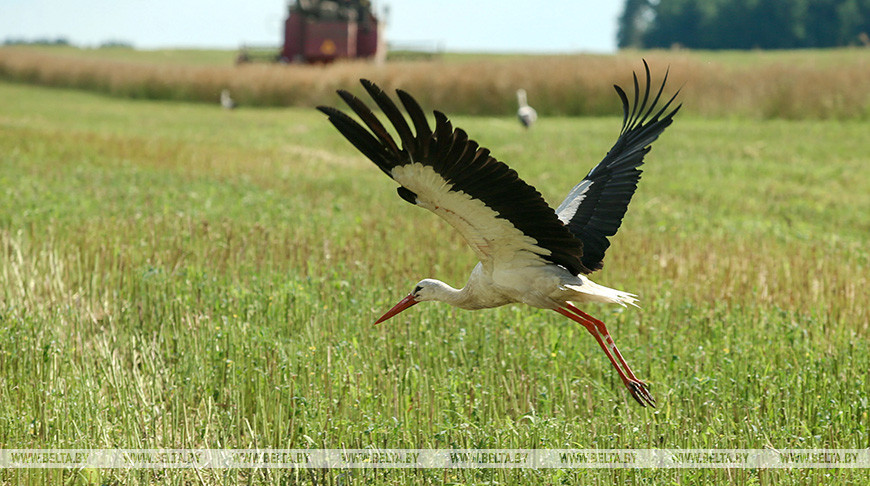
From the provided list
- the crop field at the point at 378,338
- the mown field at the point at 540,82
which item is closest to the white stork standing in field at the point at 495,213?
the crop field at the point at 378,338

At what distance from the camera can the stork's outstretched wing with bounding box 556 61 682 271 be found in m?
4.18

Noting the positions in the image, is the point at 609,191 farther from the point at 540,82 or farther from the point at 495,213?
the point at 540,82

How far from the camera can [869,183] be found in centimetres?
1212

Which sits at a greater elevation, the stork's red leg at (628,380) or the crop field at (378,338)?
the stork's red leg at (628,380)

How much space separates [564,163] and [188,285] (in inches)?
356

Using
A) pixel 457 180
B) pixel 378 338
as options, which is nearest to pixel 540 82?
pixel 378 338

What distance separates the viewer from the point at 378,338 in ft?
15.5

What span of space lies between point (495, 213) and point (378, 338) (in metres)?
1.73

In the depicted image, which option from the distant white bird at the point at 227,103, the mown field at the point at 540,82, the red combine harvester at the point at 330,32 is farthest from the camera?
the red combine harvester at the point at 330,32

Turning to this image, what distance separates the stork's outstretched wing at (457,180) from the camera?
2.90 metres

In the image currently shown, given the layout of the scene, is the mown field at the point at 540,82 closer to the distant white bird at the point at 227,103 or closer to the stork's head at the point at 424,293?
the distant white bird at the point at 227,103

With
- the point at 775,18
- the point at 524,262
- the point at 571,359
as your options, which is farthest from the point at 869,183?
the point at 775,18

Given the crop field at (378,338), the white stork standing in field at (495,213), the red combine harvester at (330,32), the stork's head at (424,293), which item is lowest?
the crop field at (378,338)

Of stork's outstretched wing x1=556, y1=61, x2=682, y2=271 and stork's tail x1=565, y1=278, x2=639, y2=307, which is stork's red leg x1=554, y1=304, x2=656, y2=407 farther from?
stork's outstretched wing x1=556, y1=61, x2=682, y2=271
